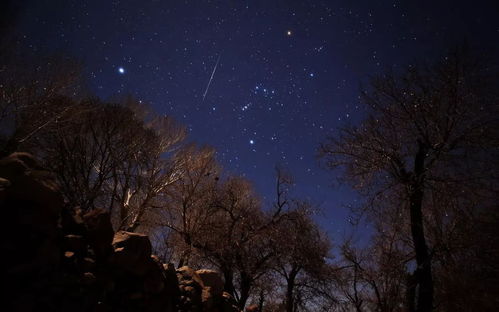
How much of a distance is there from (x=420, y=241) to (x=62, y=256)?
27.1 ft

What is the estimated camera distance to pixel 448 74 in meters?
8.00

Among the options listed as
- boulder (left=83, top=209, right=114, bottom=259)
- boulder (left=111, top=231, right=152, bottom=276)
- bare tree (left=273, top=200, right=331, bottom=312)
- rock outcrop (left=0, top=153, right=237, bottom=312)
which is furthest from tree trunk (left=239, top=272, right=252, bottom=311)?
boulder (left=83, top=209, right=114, bottom=259)

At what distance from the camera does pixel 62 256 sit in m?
4.85

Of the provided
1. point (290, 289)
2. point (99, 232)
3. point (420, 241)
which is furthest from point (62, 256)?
point (290, 289)

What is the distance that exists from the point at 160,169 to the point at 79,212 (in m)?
11.1

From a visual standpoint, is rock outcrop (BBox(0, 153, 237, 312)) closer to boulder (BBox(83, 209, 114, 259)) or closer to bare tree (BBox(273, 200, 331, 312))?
boulder (BBox(83, 209, 114, 259))

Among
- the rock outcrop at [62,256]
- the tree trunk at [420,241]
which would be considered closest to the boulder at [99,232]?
the rock outcrop at [62,256]

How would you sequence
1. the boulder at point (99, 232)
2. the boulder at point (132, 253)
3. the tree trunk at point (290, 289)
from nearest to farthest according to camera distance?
the boulder at point (99, 232), the boulder at point (132, 253), the tree trunk at point (290, 289)

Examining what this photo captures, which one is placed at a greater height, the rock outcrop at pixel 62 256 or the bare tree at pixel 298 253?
the bare tree at pixel 298 253

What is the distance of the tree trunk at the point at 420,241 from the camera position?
746 cm

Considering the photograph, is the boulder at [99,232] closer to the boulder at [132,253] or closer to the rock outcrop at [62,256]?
the rock outcrop at [62,256]

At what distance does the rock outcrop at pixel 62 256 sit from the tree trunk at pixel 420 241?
240 inches

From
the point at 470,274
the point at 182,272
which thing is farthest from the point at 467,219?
the point at 182,272

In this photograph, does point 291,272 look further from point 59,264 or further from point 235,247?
point 59,264
